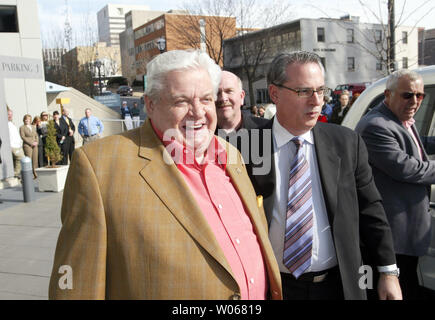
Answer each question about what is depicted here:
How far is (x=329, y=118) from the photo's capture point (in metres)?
9.55

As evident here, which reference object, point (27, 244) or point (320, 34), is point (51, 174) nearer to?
point (27, 244)

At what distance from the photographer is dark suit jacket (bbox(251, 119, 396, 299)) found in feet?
6.57

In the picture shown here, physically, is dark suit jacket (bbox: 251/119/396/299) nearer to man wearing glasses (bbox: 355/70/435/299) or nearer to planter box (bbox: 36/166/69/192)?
man wearing glasses (bbox: 355/70/435/299)

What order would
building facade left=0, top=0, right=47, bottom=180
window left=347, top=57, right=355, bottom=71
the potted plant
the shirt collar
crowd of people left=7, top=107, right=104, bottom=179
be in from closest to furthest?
the shirt collar
the potted plant
crowd of people left=7, top=107, right=104, bottom=179
building facade left=0, top=0, right=47, bottom=180
window left=347, top=57, right=355, bottom=71

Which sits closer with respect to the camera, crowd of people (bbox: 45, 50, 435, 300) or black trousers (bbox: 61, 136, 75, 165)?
crowd of people (bbox: 45, 50, 435, 300)

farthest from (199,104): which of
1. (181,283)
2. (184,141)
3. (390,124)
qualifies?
(390,124)

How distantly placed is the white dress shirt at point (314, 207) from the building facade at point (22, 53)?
560 inches

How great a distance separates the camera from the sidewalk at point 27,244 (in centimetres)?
431

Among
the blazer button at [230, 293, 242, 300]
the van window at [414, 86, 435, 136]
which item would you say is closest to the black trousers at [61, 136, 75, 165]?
the van window at [414, 86, 435, 136]

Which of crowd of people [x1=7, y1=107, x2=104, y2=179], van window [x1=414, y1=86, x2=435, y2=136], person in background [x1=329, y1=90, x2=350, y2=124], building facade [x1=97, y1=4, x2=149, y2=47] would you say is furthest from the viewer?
building facade [x1=97, y1=4, x2=149, y2=47]

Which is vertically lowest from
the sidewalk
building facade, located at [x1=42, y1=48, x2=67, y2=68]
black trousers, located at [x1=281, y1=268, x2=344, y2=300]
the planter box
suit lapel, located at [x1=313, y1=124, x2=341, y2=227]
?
the sidewalk

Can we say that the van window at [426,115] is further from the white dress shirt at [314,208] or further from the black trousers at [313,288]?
the black trousers at [313,288]

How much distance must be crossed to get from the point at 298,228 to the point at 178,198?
73cm
